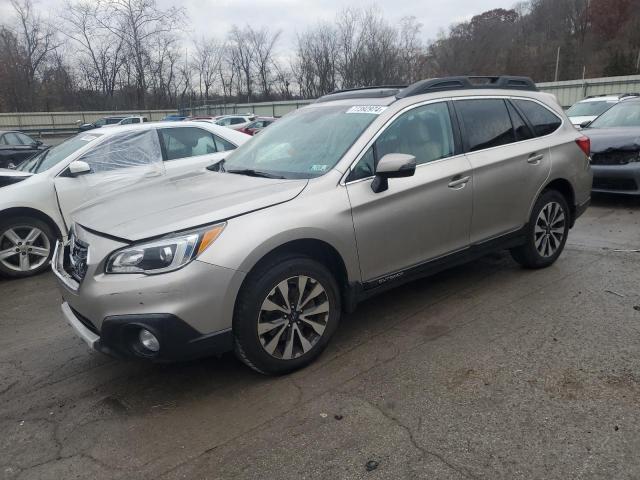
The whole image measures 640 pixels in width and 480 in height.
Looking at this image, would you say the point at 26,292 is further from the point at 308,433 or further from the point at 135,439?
the point at 308,433

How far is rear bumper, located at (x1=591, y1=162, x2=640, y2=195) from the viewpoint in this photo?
7.47 metres

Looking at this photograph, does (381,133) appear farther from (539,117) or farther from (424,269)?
(539,117)

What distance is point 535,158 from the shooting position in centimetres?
466

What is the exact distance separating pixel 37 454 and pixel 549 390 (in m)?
2.83

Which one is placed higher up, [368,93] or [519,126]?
[368,93]

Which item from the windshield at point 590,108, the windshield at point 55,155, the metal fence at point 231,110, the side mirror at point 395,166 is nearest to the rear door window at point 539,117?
the side mirror at point 395,166

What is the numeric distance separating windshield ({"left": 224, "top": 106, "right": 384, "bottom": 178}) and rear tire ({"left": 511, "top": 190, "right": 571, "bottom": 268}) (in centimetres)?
205

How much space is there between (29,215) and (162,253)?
151 inches

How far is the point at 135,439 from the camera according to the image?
270 cm

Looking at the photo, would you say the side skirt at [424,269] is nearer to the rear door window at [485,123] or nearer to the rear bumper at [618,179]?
the rear door window at [485,123]

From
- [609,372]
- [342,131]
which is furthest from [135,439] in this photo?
[609,372]

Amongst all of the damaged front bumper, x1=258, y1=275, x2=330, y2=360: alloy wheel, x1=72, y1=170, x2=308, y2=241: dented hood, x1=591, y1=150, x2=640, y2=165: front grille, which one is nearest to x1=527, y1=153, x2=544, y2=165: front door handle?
x1=72, y1=170, x2=308, y2=241: dented hood

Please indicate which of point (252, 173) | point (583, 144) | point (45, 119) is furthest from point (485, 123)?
point (45, 119)

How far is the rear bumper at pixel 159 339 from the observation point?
272 centimetres
